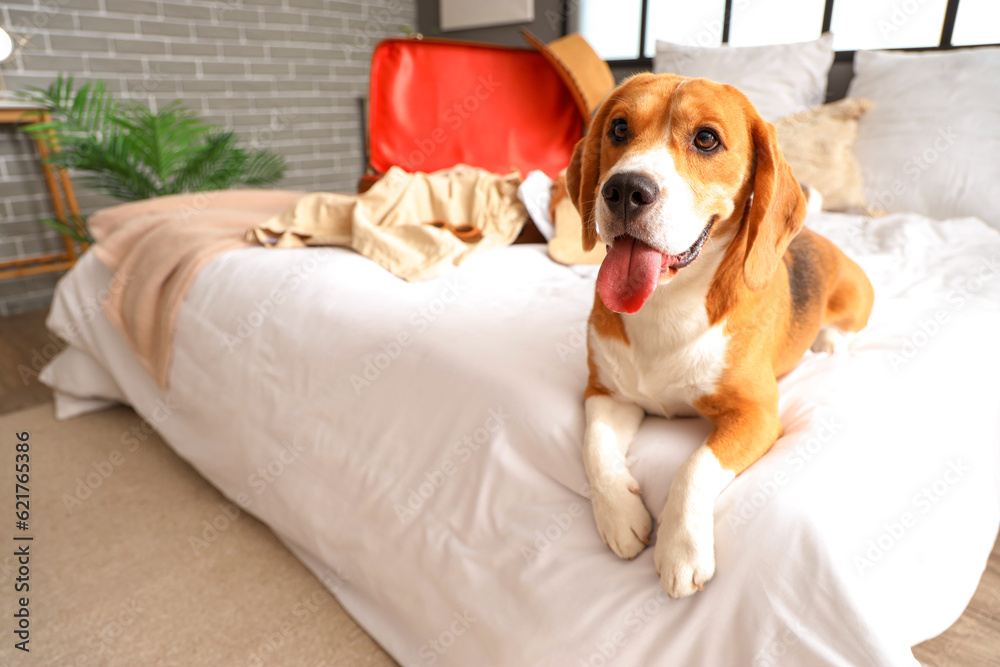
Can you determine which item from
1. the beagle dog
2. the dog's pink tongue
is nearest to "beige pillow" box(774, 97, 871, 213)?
the beagle dog

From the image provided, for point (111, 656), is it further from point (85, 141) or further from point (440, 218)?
point (85, 141)

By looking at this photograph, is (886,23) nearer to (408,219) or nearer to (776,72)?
(776,72)

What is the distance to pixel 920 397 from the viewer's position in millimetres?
1104

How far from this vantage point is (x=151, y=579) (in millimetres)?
1543

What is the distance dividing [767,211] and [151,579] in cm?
161

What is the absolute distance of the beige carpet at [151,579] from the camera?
52.6 inches

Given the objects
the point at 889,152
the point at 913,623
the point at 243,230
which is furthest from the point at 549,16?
the point at 913,623

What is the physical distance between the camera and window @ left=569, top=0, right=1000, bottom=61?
271cm

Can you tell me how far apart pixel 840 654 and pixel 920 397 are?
1.82ft

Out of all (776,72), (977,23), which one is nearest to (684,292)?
(776,72)

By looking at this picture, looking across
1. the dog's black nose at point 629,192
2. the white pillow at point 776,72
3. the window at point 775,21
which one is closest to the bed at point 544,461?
the dog's black nose at point 629,192

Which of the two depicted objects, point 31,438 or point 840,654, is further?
point 31,438

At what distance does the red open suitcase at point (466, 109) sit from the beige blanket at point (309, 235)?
0.51 metres

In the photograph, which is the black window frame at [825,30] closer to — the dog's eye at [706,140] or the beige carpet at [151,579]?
the dog's eye at [706,140]
